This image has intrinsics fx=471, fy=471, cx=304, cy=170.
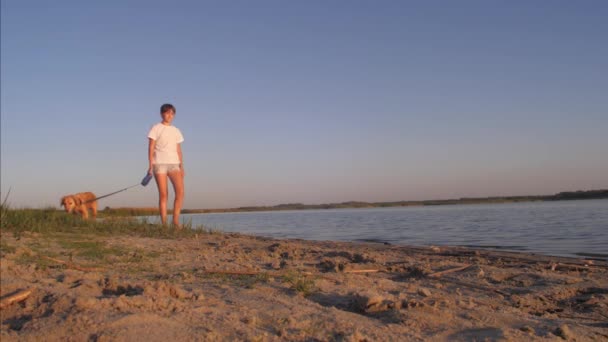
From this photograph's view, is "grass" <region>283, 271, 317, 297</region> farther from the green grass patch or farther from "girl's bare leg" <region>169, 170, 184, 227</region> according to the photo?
"girl's bare leg" <region>169, 170, 184, 227</region>

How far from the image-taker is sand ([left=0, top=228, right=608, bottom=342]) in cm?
230

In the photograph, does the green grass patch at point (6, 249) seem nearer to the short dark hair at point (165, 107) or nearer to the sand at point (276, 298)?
the sand at point (276, 298)

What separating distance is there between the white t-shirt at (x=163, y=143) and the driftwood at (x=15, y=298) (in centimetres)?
496

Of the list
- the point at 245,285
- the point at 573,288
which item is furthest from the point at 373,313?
the point at 573,288

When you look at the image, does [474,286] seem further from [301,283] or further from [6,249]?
[6,249]

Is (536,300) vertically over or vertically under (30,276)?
under

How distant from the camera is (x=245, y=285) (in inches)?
132

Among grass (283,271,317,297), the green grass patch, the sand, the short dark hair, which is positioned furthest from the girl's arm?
grass (283,271,317,297)

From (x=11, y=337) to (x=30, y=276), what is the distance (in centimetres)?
122

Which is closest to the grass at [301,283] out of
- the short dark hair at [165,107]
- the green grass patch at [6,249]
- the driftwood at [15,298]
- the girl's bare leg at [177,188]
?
the driftwood at [15,298]

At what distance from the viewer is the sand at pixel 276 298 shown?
230 centimetres

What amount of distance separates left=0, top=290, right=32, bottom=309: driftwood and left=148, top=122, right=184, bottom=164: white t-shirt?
496cm

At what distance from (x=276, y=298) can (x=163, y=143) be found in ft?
16.6

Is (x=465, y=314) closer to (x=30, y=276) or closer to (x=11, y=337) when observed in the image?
(x=11, y=337)
